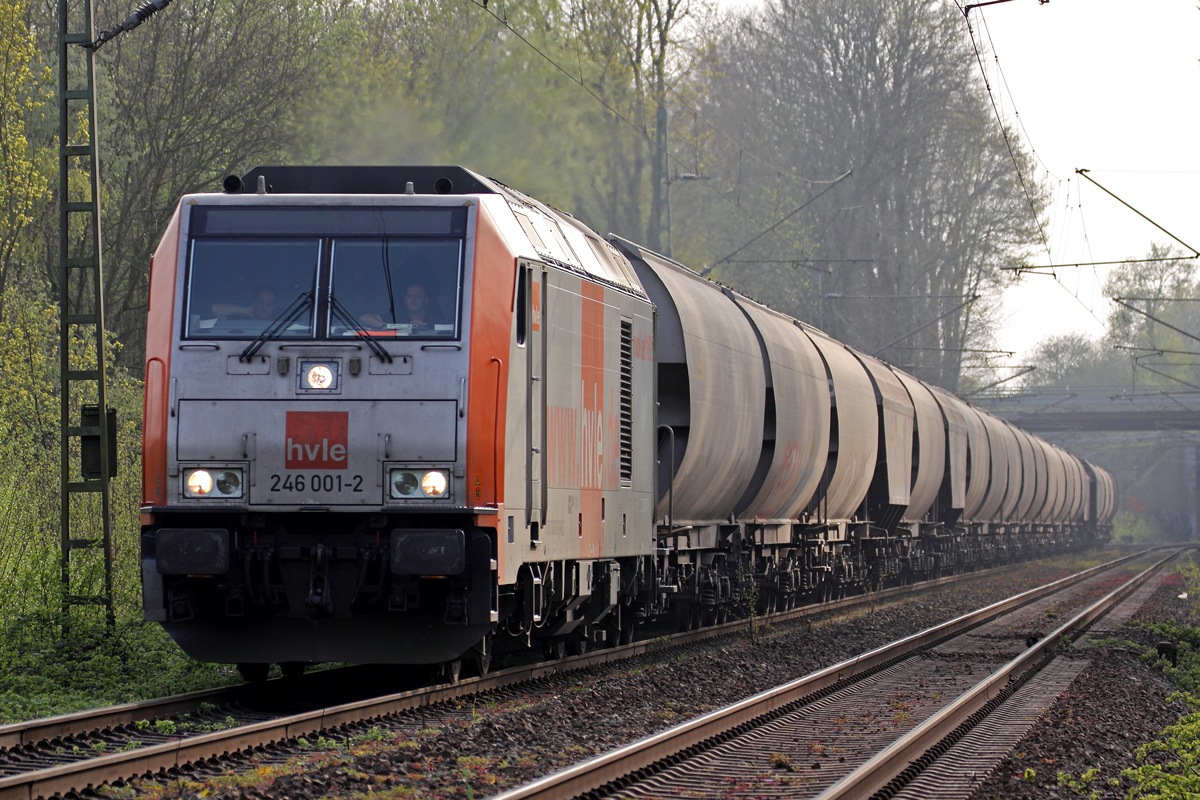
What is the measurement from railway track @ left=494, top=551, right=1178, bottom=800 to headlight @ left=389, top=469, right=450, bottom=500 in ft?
6.79

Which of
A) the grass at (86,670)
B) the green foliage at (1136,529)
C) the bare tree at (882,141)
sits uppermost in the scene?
the bare tree at (882,141)

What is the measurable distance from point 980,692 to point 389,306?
549cm

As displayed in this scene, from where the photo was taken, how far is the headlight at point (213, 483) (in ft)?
27.9

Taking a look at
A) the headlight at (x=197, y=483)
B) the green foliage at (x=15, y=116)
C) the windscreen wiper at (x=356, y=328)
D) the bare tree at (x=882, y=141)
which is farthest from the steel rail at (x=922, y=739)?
the bare tree at (x=882, y=141)

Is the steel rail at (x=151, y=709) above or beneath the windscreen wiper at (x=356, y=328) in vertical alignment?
beneath

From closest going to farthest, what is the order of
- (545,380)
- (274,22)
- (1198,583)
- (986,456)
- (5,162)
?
(545,380), (5,162), (274,22), (1198,583), (986,456)

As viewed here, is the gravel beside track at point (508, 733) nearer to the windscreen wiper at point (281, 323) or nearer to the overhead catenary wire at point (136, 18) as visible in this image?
the windscreen wiper at point (281, 323)

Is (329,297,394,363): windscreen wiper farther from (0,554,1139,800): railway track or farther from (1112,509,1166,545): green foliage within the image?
(1112,509,1166,545): green foliage

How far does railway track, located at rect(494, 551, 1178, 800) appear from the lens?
678cm

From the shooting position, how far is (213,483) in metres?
8.53

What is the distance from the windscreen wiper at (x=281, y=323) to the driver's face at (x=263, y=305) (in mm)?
79

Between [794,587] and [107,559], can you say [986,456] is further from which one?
[107,559]

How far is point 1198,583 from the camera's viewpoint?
96.2 feet

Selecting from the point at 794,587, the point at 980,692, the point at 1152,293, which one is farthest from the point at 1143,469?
the point at 980,692
